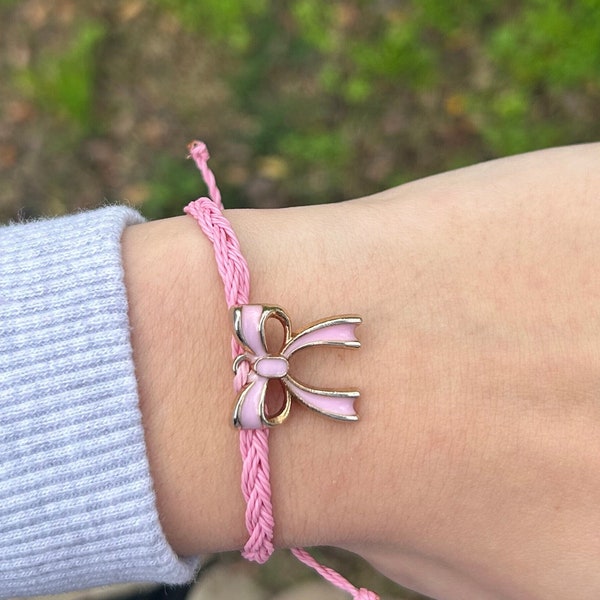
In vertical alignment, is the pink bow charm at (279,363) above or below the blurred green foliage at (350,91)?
below

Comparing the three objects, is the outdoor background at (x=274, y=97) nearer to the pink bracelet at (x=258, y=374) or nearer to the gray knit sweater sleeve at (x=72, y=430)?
the pink bracelet at (x=258, y=374)

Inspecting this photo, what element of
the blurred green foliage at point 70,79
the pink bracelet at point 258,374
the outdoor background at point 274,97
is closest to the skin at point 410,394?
the pink bracelet at point 258,374

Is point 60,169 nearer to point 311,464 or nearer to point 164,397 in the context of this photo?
point 164,397

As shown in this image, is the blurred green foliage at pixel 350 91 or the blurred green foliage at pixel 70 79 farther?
the blurred green foliage at pixel 70 79

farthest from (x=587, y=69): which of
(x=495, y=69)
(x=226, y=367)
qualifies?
(x=226, y=367)

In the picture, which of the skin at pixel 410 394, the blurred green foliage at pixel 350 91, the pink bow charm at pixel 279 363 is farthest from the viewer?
the blurred green foliage at pixel 350 91

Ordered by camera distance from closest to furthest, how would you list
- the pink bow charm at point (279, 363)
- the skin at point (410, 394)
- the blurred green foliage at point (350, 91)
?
the pink bow charm at point (279, 363) → the skin at point (410, 394) → the blurred green foliage at point (350, 91)

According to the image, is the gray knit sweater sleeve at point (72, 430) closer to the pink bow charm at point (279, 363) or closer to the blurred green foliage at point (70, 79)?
the pink bow charm at point (279, 363)

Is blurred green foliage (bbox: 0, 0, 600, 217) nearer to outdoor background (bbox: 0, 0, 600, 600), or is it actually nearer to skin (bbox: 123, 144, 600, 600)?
outdoor background (bbox: 0, 0, 600, 600)
